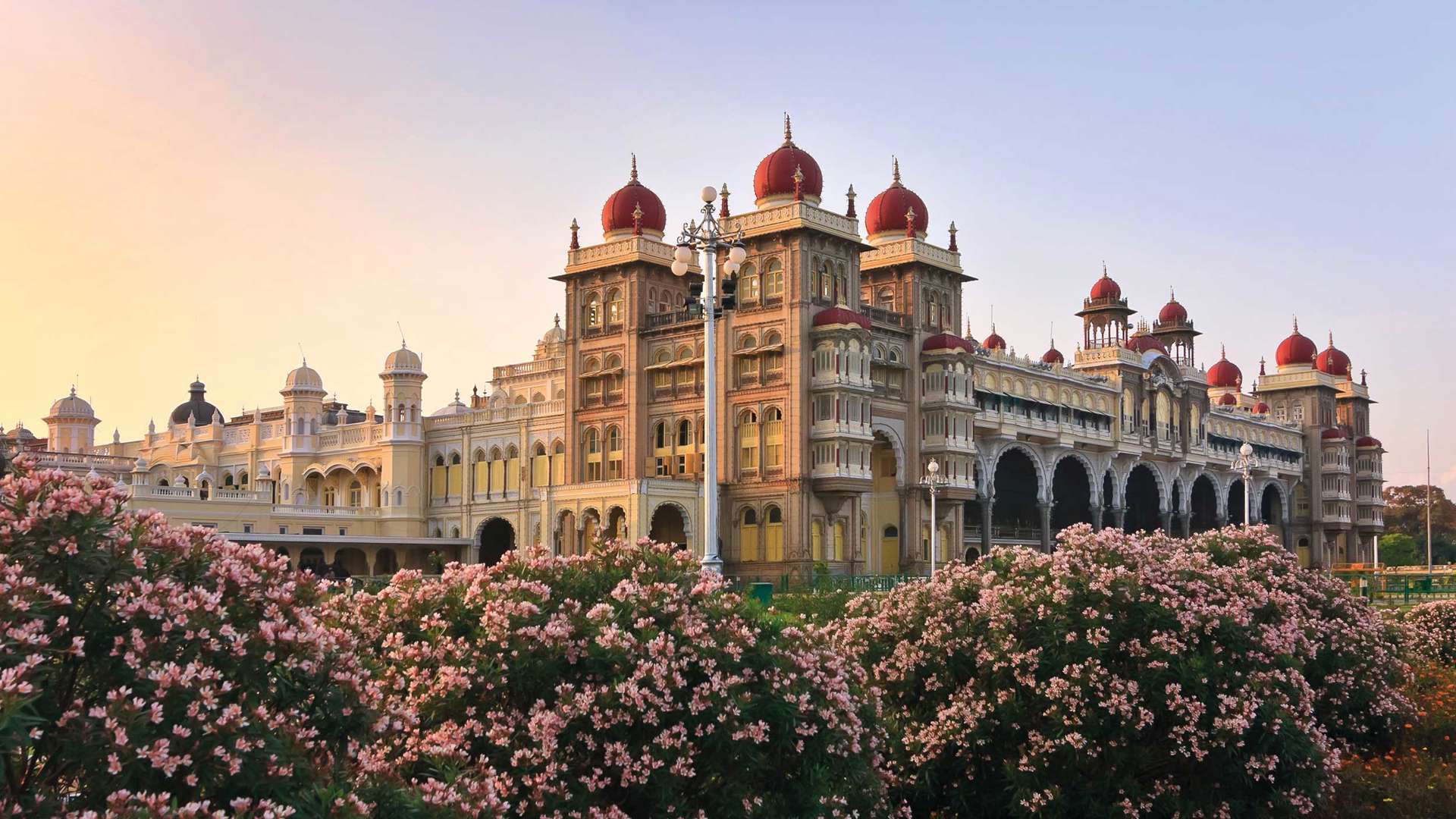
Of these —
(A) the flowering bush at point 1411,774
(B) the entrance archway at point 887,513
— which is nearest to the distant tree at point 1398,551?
(B) the entrance archway at point 887,513

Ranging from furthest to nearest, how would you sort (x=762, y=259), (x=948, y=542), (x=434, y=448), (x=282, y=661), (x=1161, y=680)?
1. (x=434, y=448)
2. (x=948, y=542)
3. (x=762, y=259)
4. (x=1161, y=680)
5. (x=282, y=661)

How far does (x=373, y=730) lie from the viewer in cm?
863

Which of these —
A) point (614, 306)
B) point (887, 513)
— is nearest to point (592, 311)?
point (614, 306)

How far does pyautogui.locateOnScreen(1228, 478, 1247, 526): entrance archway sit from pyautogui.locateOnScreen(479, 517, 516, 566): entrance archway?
48.1m

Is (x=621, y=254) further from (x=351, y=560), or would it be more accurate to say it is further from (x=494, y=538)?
(x=351, y=560)

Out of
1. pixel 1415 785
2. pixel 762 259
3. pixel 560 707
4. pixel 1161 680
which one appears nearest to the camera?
pixel 560 707

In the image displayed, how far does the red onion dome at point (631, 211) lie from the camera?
63.6 meters

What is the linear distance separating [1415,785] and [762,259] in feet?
136

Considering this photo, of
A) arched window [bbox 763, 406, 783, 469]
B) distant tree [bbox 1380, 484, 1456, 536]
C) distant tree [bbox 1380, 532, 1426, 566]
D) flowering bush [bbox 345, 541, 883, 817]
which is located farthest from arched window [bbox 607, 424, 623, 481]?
distant tree [bbox 1380, 484, 1456, 536]

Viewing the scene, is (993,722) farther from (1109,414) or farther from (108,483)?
(1109,414)

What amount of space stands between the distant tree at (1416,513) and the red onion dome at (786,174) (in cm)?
8569

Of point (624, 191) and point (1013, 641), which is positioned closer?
point (1013, 641)

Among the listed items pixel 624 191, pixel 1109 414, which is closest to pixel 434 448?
pixel 624 191

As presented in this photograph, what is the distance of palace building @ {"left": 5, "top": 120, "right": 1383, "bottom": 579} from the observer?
5653cm
